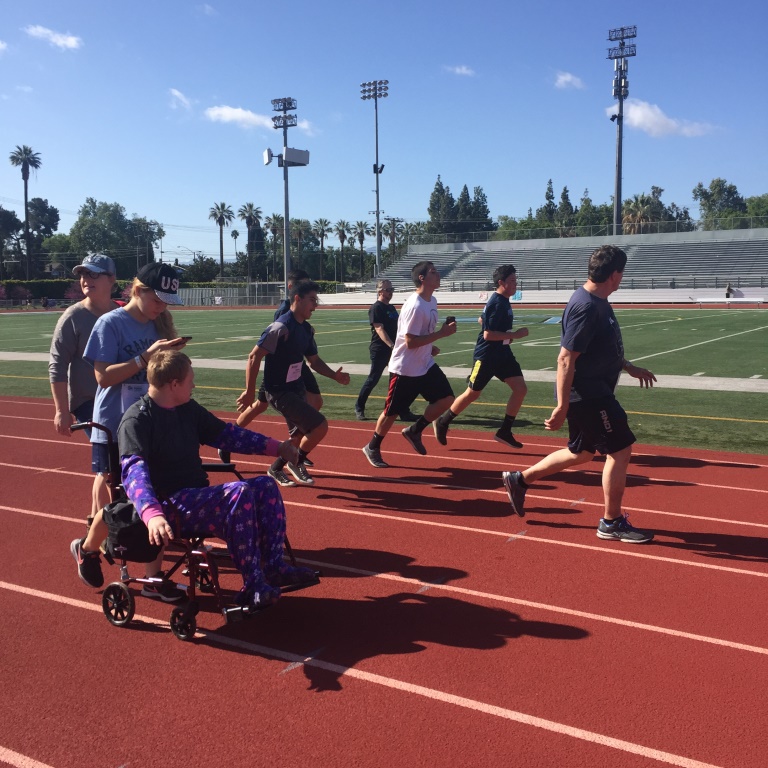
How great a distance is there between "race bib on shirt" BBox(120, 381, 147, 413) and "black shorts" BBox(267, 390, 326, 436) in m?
2.20

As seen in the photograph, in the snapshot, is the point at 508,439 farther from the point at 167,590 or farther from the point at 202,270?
the point at 202,270

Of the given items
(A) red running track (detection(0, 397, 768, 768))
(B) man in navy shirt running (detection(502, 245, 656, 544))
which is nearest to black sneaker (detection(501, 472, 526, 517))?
(A) red running track (detection(0, 397, 768, 768))

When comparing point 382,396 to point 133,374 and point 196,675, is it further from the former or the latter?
point 196,675

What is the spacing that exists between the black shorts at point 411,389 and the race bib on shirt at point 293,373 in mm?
1163

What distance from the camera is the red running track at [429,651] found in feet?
10.6

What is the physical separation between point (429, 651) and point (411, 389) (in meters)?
4.57

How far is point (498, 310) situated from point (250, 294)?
65.1m

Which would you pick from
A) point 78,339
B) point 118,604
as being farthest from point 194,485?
point 78,339

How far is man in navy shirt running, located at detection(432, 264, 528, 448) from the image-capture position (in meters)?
9.13

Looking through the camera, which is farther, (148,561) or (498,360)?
(498,360)

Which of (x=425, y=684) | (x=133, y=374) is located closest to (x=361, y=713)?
(x=425, y=684)

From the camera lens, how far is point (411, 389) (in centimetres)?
843

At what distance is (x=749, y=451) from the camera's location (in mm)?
8836

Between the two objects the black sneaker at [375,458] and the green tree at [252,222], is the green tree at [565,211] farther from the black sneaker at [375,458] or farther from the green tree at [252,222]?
the black sneaker at [375,458]
